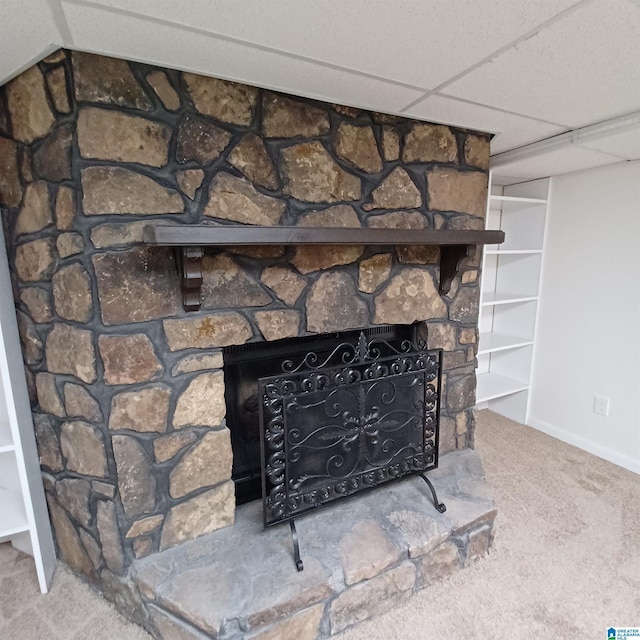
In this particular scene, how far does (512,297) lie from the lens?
9.43 feet

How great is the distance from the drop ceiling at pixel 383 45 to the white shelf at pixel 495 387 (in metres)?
1.88

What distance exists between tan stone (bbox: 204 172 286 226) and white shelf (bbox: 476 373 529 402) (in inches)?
82.9

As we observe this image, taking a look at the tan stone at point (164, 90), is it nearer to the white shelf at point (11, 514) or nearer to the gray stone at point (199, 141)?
the gray stone at point (199, 141)

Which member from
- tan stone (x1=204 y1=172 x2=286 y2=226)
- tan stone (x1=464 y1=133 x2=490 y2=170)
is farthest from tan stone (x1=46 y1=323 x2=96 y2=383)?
tan stone (x1=464 y1=133 x2=490 y2=170)

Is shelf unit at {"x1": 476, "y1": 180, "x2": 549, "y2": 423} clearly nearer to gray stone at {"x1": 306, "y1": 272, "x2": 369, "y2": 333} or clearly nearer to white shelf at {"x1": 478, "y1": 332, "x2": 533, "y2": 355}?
white shelf at {"x1": 478, "y1": 332, "x2": 533, "y2": 355}

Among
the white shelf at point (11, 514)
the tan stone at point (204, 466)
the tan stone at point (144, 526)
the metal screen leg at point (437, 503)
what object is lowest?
the metal screen leg at point (437, 503)

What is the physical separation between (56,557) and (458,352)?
6.83 feet

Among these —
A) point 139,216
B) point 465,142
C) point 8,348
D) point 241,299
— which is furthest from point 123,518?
point 465,142

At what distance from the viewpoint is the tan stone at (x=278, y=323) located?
1478mm

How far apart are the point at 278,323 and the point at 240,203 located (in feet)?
1.52

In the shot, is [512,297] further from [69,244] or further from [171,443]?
[69,244]

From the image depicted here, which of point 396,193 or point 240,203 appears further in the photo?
point 396,193

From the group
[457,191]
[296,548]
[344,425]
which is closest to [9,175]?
[344,425]

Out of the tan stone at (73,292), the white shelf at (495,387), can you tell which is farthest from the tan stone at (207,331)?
the white shelf at (495,387)
